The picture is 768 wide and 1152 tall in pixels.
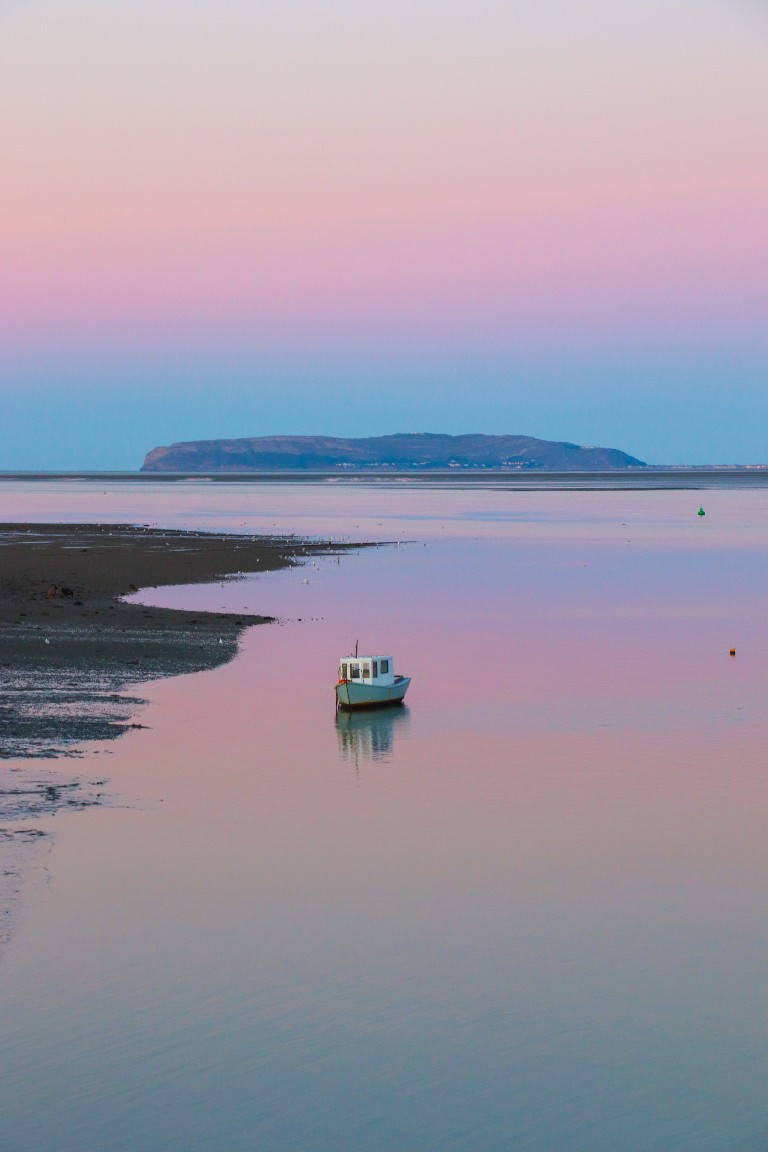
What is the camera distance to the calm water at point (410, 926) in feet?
42.4

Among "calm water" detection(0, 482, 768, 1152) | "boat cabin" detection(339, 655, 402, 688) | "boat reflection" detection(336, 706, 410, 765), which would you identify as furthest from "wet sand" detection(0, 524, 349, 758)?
"boat cabin" detection(339, 655, 402, 688)

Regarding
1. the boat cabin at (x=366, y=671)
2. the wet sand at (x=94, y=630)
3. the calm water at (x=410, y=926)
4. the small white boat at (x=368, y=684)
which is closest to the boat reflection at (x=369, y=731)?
the calm water at (x=410, y=926)

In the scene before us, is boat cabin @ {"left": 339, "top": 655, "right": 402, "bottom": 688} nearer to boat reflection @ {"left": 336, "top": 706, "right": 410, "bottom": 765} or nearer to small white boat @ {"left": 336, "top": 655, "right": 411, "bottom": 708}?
small white boat @ {"left": 336, "top": 655, "right": 411, "bottom": 708}

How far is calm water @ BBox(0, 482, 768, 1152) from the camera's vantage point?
12.9m

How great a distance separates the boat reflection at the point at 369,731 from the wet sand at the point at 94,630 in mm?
4670

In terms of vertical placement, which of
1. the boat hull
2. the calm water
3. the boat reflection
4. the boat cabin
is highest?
the boat cabin

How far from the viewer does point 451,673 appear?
38.0 meters

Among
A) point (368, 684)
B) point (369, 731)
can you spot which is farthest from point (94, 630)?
point (369, 731)

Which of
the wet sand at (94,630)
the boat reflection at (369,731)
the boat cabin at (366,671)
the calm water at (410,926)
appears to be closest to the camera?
the calm water at (410,926)

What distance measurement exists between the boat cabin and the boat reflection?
762mm

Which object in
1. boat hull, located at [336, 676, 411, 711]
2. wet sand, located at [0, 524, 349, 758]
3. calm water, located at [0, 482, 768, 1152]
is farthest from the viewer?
boat hull, located at [336, 676, 411, 711]

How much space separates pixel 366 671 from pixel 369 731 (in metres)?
3.01

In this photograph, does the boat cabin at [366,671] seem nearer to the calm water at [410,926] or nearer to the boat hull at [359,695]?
the boat hull at [359,695]

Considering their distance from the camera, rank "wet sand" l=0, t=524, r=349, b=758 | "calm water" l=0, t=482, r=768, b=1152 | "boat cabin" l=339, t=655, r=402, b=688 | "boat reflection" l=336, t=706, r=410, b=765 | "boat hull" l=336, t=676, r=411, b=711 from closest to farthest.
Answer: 1. "calm water" l=0, t=482, r=768, b=1152
2. "boat reflection" l=336, t=706, r=410, b=765
3. "wet sand" l=0, t=524, r=349, b=758
4. "boat hull" l=336, t=676, r=411, b=711
5. "boat cabin" l=339, t=655, r=402, b=688
